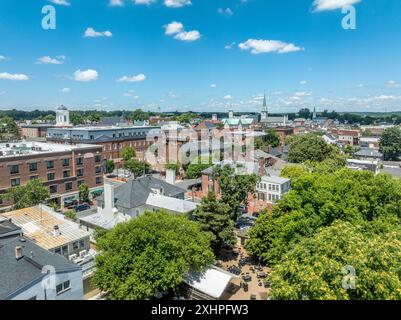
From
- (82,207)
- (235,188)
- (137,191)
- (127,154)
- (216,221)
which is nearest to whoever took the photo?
(216,221)

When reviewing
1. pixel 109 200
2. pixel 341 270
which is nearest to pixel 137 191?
pixel 109 200

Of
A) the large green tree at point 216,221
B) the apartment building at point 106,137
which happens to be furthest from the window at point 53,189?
the large green tree at point 216,221

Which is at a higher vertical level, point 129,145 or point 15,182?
point 129,145

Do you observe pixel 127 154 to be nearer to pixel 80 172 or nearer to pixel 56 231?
pixel 80 172

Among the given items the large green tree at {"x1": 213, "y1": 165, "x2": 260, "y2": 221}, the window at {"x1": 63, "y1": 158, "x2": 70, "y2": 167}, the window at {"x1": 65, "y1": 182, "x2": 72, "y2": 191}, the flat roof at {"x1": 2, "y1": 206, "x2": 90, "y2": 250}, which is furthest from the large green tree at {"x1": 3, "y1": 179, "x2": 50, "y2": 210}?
the large green tree at {"x1": 213, "y1": 165, "x2": 260, "y2": 221}
